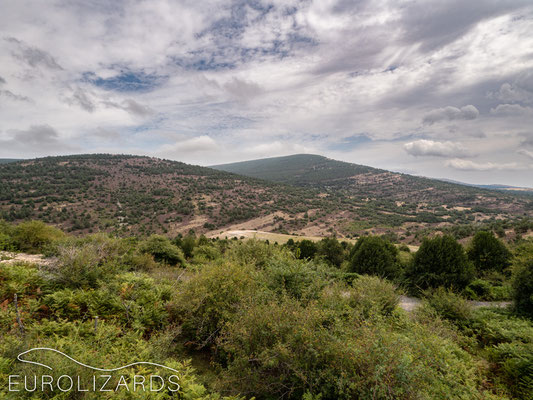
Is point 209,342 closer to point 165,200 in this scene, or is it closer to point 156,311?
point 156,311

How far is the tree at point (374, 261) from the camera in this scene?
1683cm

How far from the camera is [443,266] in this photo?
48.8 feet

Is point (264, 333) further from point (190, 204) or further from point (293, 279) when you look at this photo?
point (190, 204)

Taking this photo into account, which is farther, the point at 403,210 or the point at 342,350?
the point at 403,210

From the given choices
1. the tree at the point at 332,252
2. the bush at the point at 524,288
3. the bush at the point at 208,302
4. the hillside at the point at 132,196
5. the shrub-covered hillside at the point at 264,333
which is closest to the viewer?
the shrub-covered hillside at the point at 264,333

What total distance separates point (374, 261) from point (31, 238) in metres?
25.1

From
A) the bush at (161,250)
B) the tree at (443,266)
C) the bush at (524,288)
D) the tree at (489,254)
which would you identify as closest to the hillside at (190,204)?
the tree at (489,254)

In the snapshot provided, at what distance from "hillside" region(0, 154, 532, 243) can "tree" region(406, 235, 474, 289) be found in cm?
2889

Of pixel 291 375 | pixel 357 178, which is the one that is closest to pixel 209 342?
pixel 291 375

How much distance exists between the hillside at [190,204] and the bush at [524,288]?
3322 cm

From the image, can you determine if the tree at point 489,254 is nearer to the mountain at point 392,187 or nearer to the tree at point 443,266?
the tree at point 443,266

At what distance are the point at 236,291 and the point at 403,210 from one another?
82.2m

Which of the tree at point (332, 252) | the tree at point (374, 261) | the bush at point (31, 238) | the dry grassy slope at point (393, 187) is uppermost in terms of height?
the dry grassy slope at point (393, 187)

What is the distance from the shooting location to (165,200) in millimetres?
57750
